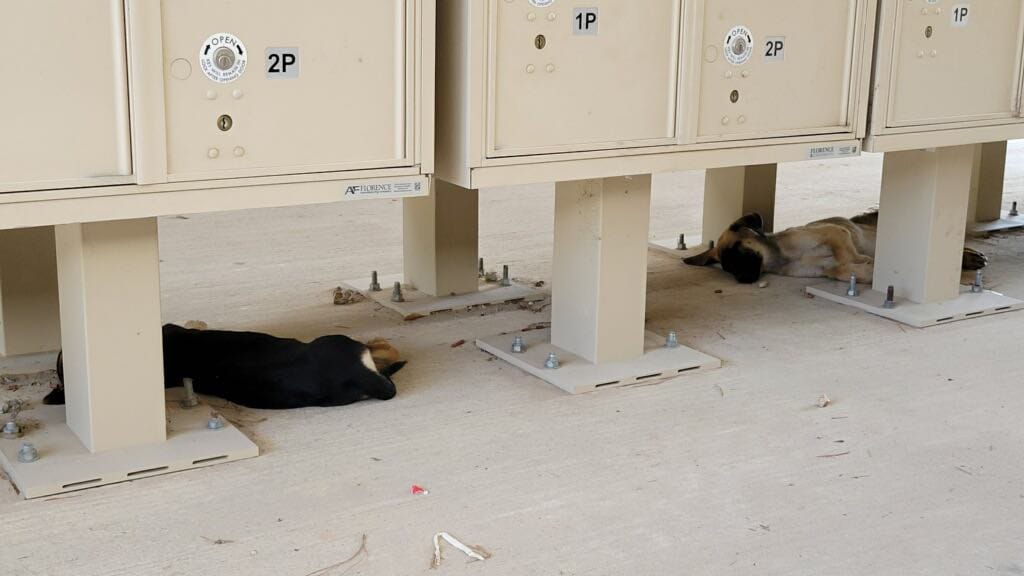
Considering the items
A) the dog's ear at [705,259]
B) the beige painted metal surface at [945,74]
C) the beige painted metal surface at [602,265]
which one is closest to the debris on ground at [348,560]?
the beige painted metal surface at [602,265]

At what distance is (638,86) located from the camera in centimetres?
345

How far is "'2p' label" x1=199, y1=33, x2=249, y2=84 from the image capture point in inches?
109

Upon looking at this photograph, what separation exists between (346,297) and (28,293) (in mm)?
1214

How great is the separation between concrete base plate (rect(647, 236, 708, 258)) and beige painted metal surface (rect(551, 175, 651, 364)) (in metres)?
1.70

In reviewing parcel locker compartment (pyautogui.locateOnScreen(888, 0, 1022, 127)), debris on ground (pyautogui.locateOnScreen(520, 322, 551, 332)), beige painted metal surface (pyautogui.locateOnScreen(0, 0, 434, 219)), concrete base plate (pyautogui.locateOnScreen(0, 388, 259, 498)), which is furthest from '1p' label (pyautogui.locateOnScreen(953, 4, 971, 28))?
concrete base plate (pyautogui.locateOnScreen(0, 388, 259, 498))

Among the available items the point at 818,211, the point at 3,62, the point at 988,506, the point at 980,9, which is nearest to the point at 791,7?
the point at 980,9

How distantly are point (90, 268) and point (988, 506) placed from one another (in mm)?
2252

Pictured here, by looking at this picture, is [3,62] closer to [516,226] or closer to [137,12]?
[137,12]

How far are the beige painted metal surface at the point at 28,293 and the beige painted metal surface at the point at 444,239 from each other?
4.50 ft

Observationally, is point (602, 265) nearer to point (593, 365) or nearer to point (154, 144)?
point (593, 365)

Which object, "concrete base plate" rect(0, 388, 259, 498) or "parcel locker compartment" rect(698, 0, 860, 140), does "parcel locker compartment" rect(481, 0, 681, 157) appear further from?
"concrete base plate" rect(0, 388, 259, 498)

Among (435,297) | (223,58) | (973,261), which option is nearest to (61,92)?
(223,58)

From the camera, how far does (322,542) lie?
2.65 m

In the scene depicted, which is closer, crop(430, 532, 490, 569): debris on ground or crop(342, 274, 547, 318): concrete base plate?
crop(430, 532, 490, 569): debris on ground
